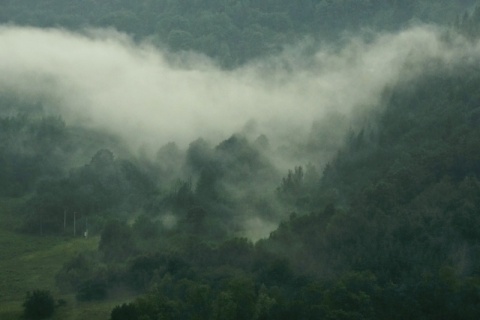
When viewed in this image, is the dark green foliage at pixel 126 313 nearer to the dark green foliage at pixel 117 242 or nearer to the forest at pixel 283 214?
the forest at pixel 283 214

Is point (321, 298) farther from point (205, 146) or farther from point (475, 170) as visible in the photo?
point (205, 146)

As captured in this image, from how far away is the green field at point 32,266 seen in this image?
9106 cm

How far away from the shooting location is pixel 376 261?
296 feet

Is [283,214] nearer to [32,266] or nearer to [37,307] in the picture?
[32,266]

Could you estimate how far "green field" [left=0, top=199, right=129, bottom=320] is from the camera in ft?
299

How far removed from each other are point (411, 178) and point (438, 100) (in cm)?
4178

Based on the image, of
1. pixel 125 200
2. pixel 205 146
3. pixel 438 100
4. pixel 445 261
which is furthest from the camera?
pixel 205 146

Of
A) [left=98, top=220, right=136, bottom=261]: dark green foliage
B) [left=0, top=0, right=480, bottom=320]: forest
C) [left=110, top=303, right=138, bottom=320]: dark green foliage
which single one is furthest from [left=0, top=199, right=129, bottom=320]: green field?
[left=110, top=303, right=138, bottom=320]: dark green foliage

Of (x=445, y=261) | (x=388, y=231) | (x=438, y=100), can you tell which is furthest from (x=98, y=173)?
(x=445, y=261)

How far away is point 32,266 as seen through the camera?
120 metres

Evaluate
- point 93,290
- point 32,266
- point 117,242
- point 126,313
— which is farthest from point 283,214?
point 126,313

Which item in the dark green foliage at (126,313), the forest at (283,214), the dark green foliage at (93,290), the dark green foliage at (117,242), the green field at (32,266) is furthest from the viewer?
the dark green foliage at (117,242)

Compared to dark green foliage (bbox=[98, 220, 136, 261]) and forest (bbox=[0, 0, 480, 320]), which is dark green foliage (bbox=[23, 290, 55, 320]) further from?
dark green foliage (bbox=[98, 220, 136, 261])

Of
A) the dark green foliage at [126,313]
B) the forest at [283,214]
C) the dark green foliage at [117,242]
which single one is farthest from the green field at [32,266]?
the dark green foliage at [126,313]
